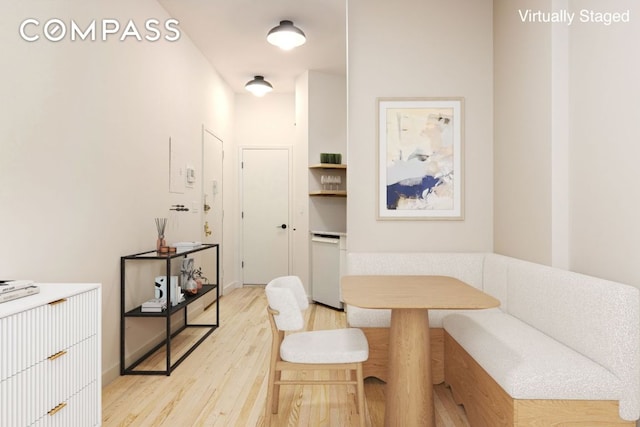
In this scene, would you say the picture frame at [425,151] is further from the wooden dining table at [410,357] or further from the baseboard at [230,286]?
the baseboard at [230,286]

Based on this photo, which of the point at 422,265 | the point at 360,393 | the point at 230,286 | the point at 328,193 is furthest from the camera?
the point at 230,286

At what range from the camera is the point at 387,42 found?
10.0 feet

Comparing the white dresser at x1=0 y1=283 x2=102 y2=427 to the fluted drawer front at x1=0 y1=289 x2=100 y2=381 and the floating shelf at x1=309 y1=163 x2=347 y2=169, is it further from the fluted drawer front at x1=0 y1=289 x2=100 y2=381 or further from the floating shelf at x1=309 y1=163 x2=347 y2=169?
the floating shelf at x1=309 y1=163 x2=347 y2=169

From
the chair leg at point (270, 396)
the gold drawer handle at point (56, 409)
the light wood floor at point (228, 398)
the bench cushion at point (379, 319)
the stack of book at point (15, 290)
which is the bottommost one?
the light wood floor at point (228, 398)

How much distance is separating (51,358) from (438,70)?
3.04 metres

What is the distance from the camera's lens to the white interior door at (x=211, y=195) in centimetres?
469

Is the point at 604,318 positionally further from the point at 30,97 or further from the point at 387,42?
the point at 30,97

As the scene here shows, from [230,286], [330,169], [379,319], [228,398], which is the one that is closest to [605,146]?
[379,319]

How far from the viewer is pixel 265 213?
6.03 m

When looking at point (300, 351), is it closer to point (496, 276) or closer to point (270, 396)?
point (270, 396)

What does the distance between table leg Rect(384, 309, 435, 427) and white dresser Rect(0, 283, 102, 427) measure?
1485 millimetres

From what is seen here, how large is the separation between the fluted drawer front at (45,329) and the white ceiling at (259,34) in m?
2.88

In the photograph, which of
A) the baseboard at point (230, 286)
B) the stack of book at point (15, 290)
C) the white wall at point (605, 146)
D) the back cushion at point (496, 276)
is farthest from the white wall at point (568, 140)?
the baseboard at point (230, 286)

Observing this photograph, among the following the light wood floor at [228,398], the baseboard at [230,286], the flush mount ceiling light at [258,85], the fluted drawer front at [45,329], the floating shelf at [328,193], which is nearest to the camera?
the fluted drawer front at [45,329]
